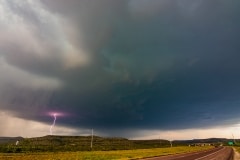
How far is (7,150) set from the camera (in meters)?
99.2

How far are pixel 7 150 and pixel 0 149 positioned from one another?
6.88 metres

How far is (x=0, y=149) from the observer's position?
104m

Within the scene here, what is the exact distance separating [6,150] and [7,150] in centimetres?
63

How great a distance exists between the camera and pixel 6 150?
9950 cm

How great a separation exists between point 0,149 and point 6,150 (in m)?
6.26

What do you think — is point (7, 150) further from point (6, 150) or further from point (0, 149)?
point (0, 149)

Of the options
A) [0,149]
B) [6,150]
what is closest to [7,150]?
[6,150]
